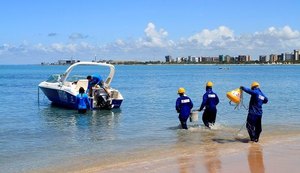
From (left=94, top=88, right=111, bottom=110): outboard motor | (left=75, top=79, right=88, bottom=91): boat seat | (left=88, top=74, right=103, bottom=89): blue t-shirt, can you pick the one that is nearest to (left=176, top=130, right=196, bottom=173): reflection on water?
(left=94, top=88, right=111, bottom=110): outboard motor

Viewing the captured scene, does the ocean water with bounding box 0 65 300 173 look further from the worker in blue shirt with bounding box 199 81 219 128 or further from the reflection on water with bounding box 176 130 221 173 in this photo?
the worker in blue shirt with bounding box 199 81 219 128

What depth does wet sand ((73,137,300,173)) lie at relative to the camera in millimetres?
9578

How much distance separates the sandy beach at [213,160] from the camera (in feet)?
31.6

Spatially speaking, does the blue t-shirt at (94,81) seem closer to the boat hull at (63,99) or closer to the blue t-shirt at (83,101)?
the blue t-shirt at (83,101)

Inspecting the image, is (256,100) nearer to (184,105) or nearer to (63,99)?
(184,105)

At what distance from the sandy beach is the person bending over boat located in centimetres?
1068

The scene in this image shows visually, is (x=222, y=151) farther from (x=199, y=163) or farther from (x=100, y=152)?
(x=100, y=152)

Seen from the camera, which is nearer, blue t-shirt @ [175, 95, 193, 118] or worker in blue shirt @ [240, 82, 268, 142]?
worker in blue shirt @ [240, 82, 268, 142]

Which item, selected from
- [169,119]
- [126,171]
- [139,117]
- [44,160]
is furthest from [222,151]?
[139,117]

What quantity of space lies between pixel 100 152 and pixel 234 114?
1118cm

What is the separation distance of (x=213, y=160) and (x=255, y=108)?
279 centimetres

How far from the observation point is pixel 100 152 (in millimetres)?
12547

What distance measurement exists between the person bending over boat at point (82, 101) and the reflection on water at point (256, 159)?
39.1 feet

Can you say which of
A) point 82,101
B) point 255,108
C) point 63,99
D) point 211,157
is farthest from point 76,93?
point 211,157
